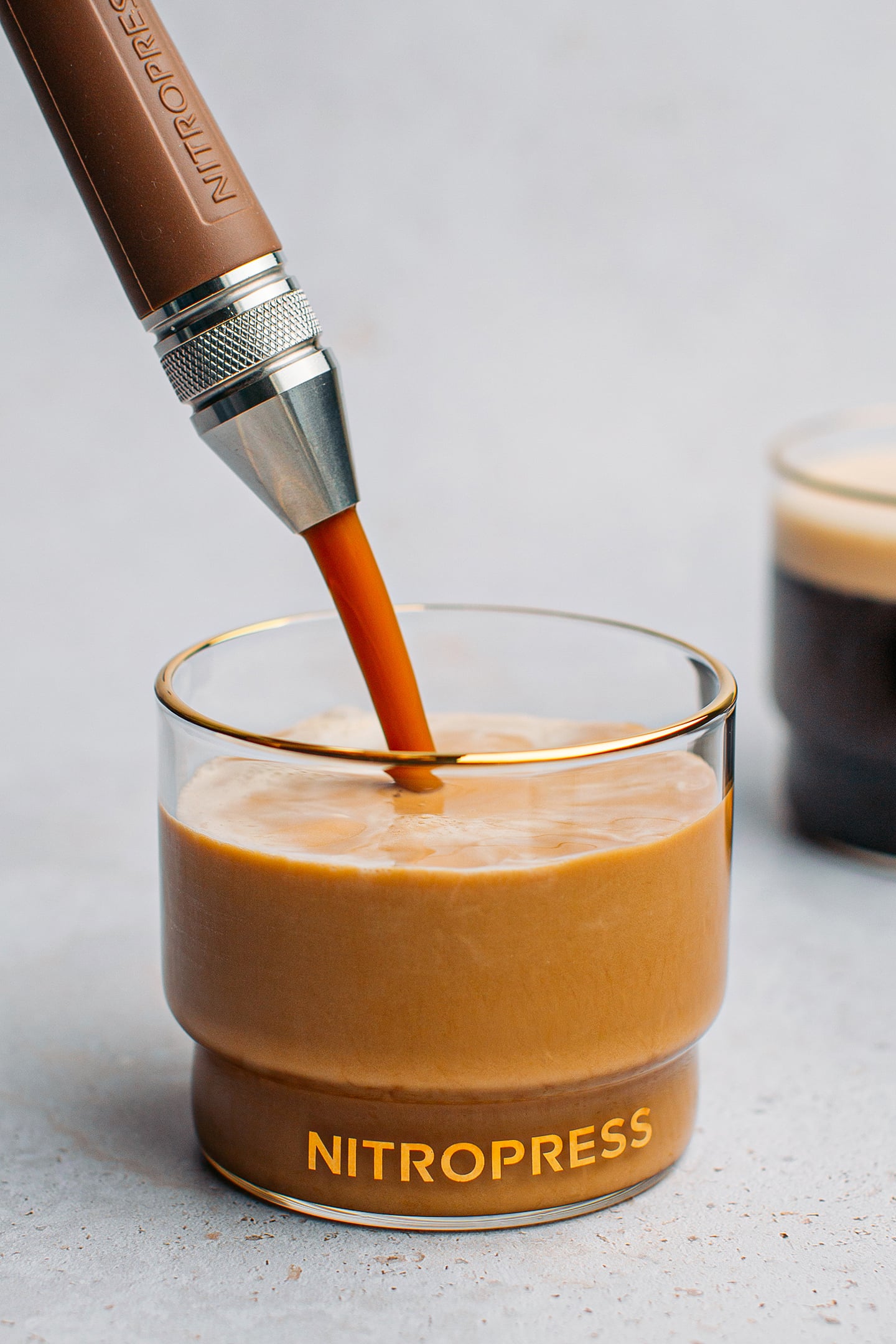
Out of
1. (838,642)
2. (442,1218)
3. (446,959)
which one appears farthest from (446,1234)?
(838,642)

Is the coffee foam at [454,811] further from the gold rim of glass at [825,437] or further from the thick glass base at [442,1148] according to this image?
the gold rim of glass at [825,437]

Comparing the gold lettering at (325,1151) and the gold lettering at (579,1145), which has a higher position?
the gold lettering at (325,1151)

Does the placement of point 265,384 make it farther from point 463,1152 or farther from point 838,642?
point 838,642

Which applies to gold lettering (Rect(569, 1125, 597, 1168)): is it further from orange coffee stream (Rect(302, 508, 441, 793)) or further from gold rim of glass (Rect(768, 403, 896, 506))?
gold rim of glass (Rect(768, 403, 896, 506))

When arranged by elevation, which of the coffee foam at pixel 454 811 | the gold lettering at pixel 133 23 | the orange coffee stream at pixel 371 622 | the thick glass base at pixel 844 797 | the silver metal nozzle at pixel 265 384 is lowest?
the thick glass base at pixel 844 797

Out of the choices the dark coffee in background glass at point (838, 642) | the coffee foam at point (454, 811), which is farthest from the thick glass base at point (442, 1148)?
the dark coffee in background glass at point (838, 642)

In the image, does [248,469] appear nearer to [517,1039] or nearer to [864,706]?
[517,1039]

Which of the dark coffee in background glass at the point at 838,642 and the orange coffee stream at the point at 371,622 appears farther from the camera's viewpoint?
the dark coffee in background glass at the point at 838,642
